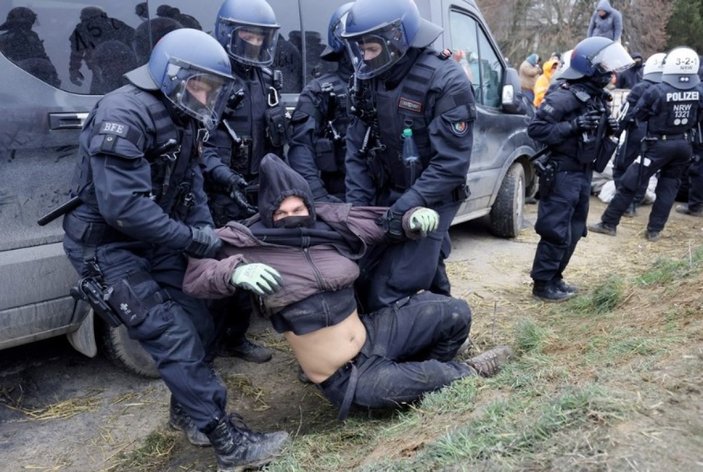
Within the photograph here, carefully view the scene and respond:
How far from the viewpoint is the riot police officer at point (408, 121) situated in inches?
136

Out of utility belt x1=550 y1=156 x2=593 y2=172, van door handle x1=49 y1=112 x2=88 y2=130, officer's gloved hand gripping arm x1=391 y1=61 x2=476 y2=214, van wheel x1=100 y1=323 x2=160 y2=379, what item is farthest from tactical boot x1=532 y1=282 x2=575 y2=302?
van door handle x1=49 y1=112 x2=88 y2=130

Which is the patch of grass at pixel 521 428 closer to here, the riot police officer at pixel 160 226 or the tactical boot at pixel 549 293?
the riot police officer at pixel 160 226

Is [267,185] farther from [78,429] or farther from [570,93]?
[570,93]

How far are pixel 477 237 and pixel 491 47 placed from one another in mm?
1934

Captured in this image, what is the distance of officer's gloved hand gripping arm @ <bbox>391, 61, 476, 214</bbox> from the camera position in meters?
3.48

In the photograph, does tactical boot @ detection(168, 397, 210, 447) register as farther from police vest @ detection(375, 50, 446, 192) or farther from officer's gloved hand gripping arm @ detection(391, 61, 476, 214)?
police vest @ detection(375, 50, 446, 192)

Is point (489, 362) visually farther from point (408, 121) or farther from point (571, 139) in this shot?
point (571, 139)

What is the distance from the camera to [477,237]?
7.12 m

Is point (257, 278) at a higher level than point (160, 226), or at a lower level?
lower

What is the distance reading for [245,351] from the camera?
4.36 meters

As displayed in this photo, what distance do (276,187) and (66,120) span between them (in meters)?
1.15

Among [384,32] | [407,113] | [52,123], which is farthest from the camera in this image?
[407,113]

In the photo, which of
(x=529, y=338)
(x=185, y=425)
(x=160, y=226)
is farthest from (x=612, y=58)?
(x=185, y=425)


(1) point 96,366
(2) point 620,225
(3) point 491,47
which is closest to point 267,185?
(1) point 96,366
